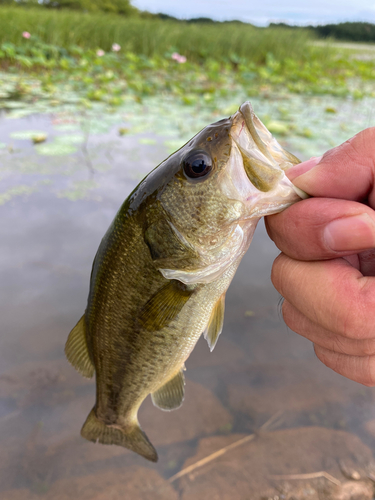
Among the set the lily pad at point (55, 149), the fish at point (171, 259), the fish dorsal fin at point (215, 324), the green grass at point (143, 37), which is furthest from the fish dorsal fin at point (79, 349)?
the green grass at point (143, 37)

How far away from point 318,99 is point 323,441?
9706 mm

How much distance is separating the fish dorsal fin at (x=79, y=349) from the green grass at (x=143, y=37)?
12467 millimetres

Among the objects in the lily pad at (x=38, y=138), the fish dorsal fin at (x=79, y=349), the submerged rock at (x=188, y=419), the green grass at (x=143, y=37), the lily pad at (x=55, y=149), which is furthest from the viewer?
the green grass at (x=143, y=37)

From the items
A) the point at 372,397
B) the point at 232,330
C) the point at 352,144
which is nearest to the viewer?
the point at 352,144

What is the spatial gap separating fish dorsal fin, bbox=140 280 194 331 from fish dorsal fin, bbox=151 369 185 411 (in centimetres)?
55

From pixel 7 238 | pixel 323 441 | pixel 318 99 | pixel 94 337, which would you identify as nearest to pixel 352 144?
pixel 94 337

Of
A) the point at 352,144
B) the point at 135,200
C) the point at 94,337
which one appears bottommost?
the point at 94,337

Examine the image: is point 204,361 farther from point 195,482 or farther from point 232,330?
point 195,482

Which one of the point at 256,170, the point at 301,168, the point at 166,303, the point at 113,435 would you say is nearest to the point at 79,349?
the point at 113,435

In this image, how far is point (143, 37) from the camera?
12.6 m

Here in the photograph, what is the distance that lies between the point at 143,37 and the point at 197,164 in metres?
13.5

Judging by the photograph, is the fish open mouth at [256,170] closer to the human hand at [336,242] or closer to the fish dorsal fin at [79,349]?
the human hand at [336,242]

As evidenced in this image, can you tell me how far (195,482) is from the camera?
2102 mm

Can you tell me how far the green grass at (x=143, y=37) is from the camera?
11938 mm
